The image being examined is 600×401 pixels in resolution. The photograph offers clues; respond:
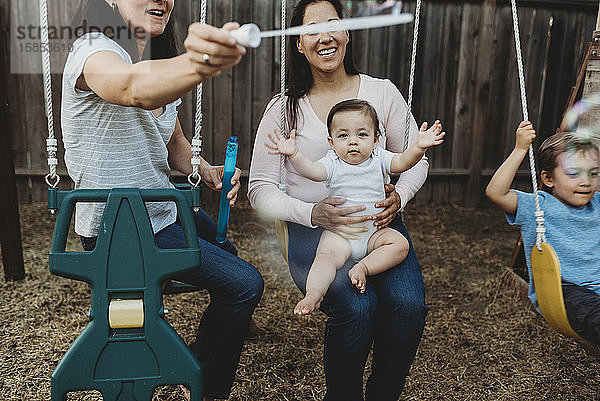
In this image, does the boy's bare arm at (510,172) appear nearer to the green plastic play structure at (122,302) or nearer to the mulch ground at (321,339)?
the mulch ground at (321,339)

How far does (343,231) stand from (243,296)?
42cm

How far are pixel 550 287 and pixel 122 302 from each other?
1.35 meters

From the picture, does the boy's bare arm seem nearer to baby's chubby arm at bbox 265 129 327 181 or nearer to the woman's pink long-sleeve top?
the woman's pink long-sleeve top

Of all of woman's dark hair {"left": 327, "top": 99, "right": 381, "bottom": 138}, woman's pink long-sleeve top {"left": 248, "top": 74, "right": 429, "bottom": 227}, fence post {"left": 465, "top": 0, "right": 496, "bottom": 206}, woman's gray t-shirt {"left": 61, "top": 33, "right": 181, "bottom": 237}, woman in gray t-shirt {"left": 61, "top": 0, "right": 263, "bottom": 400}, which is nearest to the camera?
woman in gray t-shirt {"left": 61, "top": 0, "right": 263, "bottom": 400}

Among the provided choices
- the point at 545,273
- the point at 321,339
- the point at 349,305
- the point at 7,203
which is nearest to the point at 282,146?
the point at 349,305

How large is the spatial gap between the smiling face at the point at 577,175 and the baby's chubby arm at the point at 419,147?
505 mm

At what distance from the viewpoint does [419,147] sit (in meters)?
1.95

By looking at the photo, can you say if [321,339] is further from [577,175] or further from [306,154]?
[577,175]

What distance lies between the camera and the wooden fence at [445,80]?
16.3ft

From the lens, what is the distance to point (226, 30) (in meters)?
1.21

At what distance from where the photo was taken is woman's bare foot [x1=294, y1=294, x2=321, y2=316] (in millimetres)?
1771

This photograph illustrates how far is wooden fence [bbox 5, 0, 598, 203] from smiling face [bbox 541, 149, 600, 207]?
333 cm

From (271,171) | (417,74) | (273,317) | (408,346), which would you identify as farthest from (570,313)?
(417,74)

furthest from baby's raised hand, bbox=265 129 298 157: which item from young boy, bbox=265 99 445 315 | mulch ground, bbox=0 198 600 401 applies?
mulch ground, bbox=0 198 600 401
